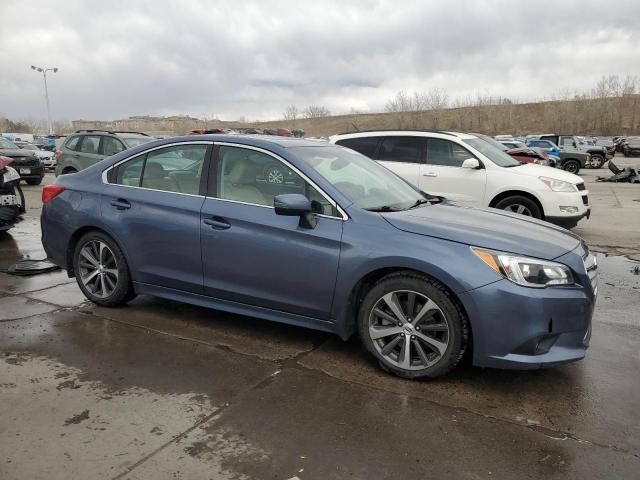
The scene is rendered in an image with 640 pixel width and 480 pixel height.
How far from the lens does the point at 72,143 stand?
14477 mm

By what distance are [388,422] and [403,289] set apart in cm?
86

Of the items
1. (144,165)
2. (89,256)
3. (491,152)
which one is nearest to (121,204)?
(144,165)

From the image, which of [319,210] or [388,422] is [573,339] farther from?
[319,210]

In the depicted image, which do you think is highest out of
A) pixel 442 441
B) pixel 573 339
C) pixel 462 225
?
pixel 462 225

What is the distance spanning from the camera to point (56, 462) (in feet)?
9.11

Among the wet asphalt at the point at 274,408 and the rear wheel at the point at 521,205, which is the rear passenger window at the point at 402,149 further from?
the wet asphalt at the point at 274,408

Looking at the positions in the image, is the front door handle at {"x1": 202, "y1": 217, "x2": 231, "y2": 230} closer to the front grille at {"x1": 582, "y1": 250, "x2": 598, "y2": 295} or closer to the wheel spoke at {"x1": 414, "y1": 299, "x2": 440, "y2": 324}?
the wheel spoke at {"x1": 414, "y1": 299, "x2": 440, "y2": 324}

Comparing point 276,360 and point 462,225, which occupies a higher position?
point 462,225

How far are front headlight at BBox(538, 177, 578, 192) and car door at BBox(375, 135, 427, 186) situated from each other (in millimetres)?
1994

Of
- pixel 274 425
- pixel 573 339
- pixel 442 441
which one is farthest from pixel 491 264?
pixel 274 425

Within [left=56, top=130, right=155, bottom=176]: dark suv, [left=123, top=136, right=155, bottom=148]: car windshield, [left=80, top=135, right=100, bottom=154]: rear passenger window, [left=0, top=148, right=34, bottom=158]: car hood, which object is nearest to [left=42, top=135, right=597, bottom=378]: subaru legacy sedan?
[left=123, top=136, right=155, bottom=148]: car windshield

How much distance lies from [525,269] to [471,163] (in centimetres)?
580

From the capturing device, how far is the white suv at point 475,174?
8.69 metres

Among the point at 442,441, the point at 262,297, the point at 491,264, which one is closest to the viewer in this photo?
the point at 442,441
